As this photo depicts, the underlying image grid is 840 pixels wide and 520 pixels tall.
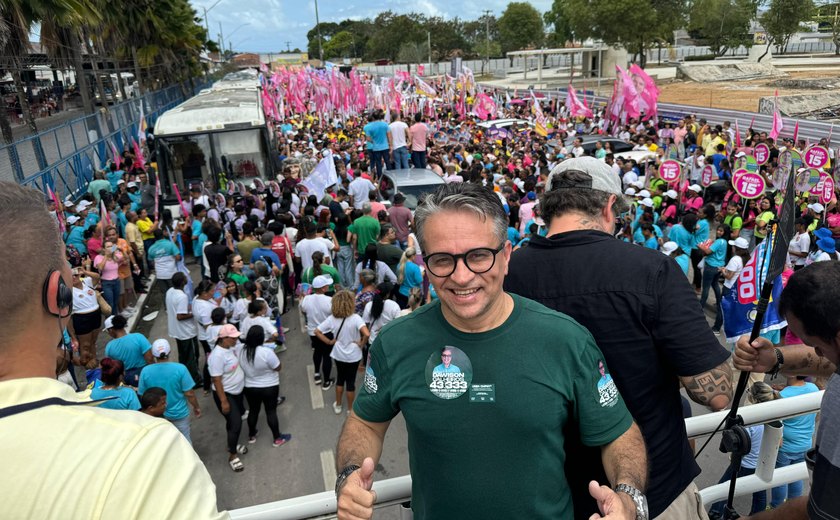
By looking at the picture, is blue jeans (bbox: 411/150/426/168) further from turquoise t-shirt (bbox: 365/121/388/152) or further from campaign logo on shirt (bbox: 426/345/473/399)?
campaign logo on shirt (bbox: 426/345/473/399)

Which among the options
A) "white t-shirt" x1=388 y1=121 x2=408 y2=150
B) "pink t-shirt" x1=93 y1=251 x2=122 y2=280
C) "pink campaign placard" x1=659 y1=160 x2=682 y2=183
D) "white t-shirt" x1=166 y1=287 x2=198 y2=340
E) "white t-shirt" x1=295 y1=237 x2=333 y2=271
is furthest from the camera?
"white t-shirt" x1=388 y1=121 x2=408 y2=150

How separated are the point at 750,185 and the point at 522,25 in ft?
280

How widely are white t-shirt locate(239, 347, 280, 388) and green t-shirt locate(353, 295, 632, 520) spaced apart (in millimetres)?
4256

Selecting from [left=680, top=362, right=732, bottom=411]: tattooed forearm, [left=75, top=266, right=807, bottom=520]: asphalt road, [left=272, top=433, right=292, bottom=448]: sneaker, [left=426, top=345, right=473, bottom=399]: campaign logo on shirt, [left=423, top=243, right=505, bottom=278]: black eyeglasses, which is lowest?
[left=75, top=266, right=807, bottom=520]: asphalt road

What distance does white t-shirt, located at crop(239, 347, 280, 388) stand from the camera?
573cm

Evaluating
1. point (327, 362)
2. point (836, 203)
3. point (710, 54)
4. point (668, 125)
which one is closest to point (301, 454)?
point (327, 362)

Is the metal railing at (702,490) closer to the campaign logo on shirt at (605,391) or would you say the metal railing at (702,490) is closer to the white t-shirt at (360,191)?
the campaign logo on shirt at (605,391)

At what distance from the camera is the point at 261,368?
18.9ft

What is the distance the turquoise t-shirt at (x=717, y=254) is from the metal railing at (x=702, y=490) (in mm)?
6512

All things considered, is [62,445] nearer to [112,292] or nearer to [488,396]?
[488,396]

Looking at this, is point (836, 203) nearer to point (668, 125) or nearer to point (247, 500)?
point (247, 500)

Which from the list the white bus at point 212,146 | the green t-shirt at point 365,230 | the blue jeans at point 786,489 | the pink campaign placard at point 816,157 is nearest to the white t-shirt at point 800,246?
the pink campaign placard at point 816,157

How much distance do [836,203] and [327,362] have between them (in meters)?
8.66

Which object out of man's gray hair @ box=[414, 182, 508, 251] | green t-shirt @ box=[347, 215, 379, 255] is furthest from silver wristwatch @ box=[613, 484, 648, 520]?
green t-shirt @ box=[347, 215, 379, 255]
